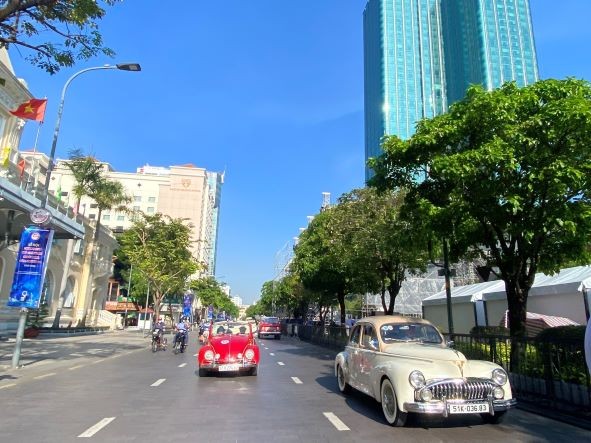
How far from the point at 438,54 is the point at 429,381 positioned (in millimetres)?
102094

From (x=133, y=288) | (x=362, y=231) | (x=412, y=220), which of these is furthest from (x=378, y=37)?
(x=412, y=220)

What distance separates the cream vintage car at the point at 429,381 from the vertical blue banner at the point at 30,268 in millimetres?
12427

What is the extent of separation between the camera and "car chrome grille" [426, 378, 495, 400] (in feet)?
22.4

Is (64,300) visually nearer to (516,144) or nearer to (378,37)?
(516,144)

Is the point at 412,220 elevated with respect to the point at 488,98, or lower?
lower

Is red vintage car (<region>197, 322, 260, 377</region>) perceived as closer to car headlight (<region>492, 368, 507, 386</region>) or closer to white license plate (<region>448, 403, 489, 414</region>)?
white license plate (<region>448, 403, 489, 414</region>)

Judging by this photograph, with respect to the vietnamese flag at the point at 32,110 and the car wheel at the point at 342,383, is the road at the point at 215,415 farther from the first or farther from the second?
the vietnamese flag at the point at 32,110

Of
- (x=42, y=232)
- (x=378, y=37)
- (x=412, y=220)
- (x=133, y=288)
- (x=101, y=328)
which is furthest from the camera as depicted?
(x=378, y=37)

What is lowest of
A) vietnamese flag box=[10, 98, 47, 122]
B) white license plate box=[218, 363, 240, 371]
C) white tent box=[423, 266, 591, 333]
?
white license plate box=[218, 363, 240, 371]

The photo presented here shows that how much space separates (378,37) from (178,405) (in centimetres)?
Answer: 10727

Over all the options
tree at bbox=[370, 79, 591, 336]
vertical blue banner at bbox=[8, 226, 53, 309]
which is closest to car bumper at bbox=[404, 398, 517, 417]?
tree at bbox=[370, 79, 591, 336]

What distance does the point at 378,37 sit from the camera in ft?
339

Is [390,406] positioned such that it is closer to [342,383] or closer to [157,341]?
[342,383]

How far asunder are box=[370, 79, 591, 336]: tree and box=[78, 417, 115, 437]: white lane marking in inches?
329
